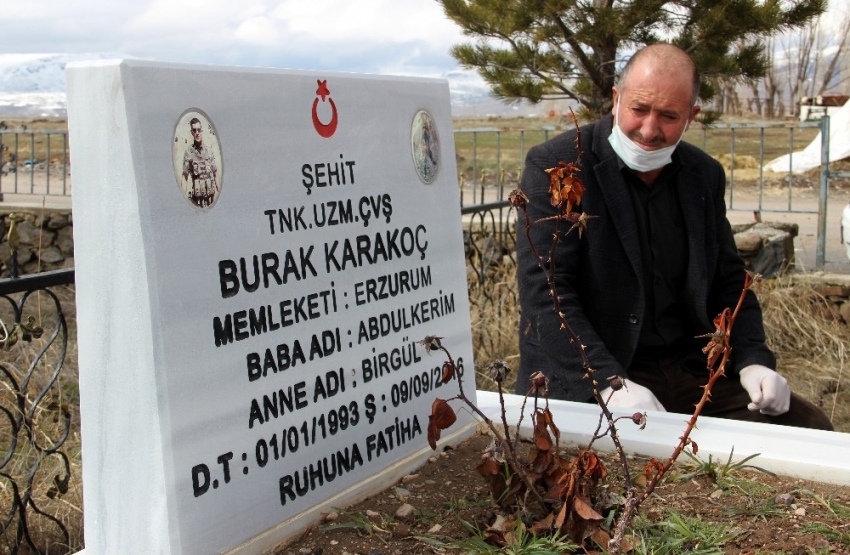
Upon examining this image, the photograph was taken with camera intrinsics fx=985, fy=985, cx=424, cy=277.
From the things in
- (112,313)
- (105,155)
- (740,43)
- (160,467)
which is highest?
(740,43)

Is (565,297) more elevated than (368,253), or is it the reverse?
(368,253)

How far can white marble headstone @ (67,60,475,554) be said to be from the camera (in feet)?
5.05

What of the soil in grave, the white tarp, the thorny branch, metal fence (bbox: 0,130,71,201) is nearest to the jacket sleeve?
the soil in grave

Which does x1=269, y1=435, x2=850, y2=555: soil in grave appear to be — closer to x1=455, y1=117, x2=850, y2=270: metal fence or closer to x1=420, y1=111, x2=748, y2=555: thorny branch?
x1=420, y1=111, x2=748, y2=555: thorny branch

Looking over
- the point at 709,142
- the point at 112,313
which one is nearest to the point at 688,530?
the point at 112,313

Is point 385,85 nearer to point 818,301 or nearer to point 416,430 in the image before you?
point 416,430

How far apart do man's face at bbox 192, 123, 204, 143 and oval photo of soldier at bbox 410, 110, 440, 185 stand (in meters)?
0.66

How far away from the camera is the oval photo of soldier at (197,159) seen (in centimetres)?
157

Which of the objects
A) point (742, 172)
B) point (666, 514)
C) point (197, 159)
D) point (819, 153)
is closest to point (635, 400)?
point (666, 514)

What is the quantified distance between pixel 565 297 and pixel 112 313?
154 centimetres

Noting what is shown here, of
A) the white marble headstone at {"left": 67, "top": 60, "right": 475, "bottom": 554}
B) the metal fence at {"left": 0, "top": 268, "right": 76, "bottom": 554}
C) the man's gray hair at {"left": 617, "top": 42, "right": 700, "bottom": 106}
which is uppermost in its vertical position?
the man's gray hair at {"left": 617, "top": 42, "right": 700, "bottom": 106}

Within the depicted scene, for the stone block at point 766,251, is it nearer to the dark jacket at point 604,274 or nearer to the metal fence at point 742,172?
the metal fence at point 742,172

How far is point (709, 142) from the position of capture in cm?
1830

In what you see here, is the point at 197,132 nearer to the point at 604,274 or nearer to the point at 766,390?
the point at 604,274
